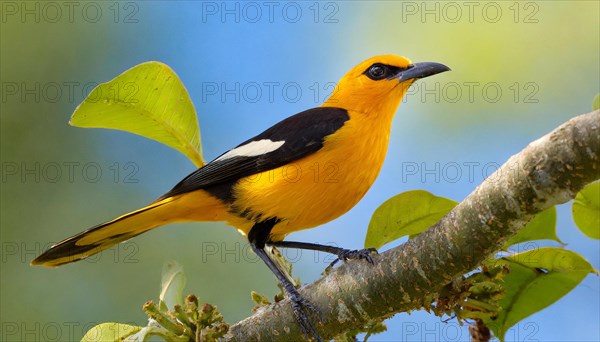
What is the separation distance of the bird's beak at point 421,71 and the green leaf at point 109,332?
282 centimetres

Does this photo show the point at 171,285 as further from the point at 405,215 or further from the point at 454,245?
the point at 454,245

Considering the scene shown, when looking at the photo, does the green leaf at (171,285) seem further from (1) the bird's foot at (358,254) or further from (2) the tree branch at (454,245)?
(1) the bird's foot at (358,254)

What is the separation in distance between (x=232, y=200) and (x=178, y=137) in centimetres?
63

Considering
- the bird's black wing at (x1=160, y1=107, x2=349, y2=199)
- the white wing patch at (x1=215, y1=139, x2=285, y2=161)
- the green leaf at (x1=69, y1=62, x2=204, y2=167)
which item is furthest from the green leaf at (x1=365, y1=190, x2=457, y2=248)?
the green leaf at (x1=69, y1=62, x2=204, y2=167)

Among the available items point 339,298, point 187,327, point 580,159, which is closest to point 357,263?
point 339,298

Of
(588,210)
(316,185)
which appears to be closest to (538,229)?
(588,210)

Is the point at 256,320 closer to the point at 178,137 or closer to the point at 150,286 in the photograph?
the point at 178,137

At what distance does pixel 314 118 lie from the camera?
15.6ft

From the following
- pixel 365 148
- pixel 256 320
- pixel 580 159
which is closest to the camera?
pixel 580 159

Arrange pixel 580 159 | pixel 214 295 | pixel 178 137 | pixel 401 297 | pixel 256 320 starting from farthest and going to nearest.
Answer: pixel 214 295 < pixel 178 137 < pixel 256 320 < pixel 401 297 < pixel 580 159

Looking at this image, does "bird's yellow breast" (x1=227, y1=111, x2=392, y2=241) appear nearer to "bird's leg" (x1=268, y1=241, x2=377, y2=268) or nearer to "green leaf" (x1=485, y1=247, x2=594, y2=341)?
"bird's leg" (x1=268, y1=241, x2=377, y2=268)

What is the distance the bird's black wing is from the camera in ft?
14.7

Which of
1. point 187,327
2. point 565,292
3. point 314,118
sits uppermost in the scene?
point 314,118

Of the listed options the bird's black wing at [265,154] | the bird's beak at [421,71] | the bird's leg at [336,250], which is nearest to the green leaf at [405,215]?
the bird's leg at [336,250]
